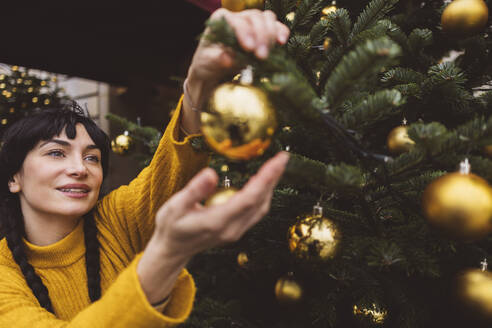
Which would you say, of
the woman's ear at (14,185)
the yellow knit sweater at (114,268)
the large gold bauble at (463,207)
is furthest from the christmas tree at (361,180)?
the woman's ear at (14,185)

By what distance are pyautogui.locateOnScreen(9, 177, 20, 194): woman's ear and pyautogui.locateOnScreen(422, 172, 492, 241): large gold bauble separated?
1163mm

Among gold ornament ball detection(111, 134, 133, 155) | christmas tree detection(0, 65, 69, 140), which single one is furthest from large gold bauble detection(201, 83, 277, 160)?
christmas tree detection(0, 65, 69, 140)

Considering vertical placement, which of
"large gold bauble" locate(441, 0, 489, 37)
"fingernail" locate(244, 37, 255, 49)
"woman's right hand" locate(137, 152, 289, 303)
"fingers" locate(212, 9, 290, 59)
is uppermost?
"large gold bauble" locate(441, 0, 489, 37)

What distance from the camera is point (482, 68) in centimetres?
96

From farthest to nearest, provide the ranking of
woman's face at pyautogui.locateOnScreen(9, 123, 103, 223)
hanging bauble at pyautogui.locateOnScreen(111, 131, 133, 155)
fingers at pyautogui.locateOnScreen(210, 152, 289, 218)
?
hanging bauble at pyautogui.locateOnScreen(111, 131, 133, 155) < woman's face at pyautogui.locateOnScreen(9, 123, 103, 223) < fingers at pyautogui.locateOnScreen(210, 152, 289, 218)

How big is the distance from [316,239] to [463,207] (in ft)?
0.71

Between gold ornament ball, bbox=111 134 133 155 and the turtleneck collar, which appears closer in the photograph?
the turtleneck collar

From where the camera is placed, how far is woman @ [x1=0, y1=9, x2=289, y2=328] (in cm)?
46

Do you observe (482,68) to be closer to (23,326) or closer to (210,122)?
(210,122)

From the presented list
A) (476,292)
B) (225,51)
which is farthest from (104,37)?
(476,292)

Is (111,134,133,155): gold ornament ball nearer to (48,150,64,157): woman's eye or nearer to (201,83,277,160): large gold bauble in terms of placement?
(48,150,64,157): woman's eye

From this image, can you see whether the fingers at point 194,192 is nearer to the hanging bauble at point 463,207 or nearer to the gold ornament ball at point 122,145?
the hanging bauble at point 463,207

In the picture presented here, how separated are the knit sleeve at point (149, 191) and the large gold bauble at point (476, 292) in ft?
2.01

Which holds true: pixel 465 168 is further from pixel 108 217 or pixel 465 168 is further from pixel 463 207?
pixel 108 217
